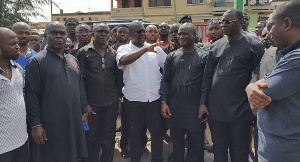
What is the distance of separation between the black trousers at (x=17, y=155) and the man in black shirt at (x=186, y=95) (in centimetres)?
172

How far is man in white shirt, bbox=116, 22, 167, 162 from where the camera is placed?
12.3 feet

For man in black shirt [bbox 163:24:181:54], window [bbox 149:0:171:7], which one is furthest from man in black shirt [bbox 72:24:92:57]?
window [bbox 149:0:171:7]

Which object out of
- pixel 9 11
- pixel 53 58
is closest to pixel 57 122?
pixel 53 58

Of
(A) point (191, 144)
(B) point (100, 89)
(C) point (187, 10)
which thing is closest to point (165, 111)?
(A) point (191, 144)

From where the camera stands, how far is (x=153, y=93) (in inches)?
149

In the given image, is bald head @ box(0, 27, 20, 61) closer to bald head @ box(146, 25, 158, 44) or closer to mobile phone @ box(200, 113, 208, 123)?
mobile phone @ box(200, 113, 208, 123)

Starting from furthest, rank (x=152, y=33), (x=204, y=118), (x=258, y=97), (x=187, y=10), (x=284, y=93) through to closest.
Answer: (x=187, y=10) < (x=152, y=33) < (x=204, y=118) < (x=258, y=97) < (x=284, y=93)

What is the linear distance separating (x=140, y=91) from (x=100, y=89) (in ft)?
1.75

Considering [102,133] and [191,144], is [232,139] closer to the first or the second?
[191,144]

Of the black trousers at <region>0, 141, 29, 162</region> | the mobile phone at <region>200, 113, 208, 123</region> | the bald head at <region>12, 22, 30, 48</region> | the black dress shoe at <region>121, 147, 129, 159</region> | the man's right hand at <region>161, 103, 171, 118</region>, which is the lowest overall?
the black dress shoe at <region>121, 147, 129, 159</region>

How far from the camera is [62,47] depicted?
303 centimetres

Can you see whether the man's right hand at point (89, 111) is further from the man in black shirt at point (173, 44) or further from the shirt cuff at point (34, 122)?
the man in black shirt at point (173, 44)

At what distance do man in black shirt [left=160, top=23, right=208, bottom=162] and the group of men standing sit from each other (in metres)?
0.01

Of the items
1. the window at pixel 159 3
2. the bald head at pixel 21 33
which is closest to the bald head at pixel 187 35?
the bald head at pixel 21 33
